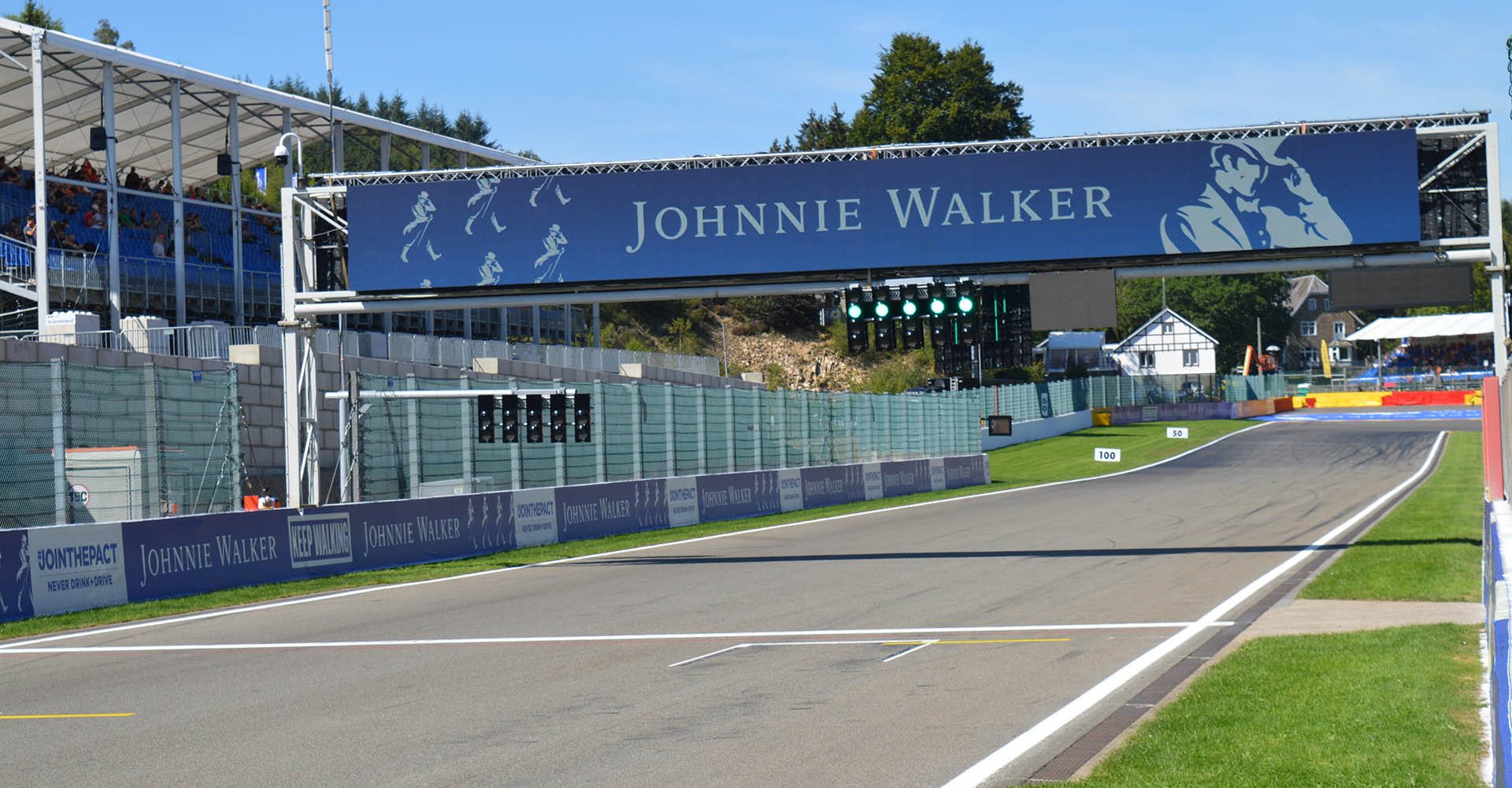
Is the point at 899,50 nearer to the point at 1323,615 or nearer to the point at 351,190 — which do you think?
the point at 351,190

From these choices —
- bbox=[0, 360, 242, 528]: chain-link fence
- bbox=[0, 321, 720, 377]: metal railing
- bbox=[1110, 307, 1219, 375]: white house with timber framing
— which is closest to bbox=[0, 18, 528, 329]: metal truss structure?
bbox=[0, 321, 720, 377]: metal railing

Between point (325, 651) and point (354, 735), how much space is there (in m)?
4.72

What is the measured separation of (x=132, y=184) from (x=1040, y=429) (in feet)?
139

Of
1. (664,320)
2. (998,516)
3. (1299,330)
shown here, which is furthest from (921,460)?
(1299,330)

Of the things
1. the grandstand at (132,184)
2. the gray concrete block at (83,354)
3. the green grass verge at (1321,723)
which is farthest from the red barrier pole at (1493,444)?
the grandstand at (132,184)

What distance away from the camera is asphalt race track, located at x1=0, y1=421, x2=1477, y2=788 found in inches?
359

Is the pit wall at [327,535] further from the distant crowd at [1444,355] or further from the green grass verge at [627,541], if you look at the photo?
the distant crowd at [1444,355]

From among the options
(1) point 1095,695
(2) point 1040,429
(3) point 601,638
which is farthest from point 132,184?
(2) point 1040,429

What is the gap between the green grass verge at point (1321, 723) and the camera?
7.95 m

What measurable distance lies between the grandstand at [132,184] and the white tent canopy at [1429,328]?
91970 mm

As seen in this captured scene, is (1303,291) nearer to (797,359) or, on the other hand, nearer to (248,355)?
(797,359)

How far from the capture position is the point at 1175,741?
355 inches

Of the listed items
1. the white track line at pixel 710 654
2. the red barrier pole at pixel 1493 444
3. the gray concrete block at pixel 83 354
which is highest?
the gray concrete block at pixel 83 354

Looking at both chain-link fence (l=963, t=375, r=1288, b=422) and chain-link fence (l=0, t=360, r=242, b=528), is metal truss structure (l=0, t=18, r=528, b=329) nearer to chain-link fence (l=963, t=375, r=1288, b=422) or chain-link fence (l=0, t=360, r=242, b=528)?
chain-link fence (l=0, t=360, r=242, b=528)
